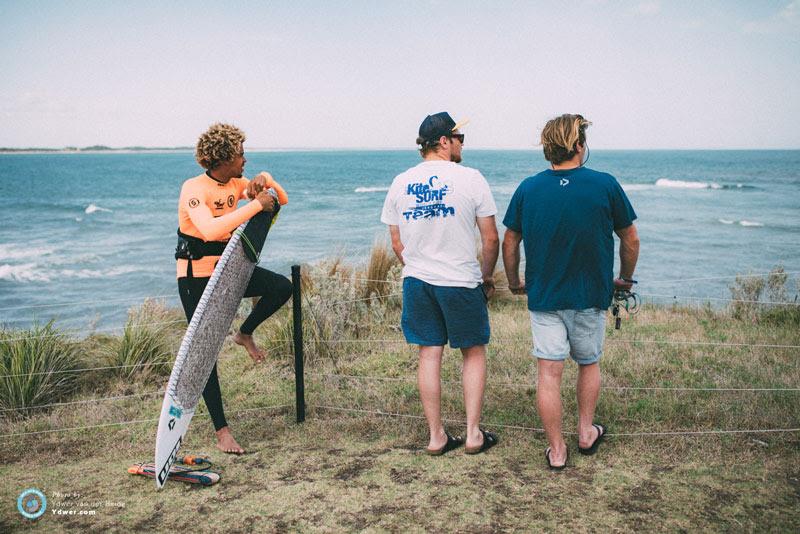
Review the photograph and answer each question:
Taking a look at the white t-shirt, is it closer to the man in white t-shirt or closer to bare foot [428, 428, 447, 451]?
the man in white t-shirt

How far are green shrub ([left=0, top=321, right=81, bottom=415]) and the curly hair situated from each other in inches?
112

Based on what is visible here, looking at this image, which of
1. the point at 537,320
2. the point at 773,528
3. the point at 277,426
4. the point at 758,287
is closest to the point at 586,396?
the point at 537,320

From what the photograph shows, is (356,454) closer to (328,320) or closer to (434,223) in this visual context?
(434,223)

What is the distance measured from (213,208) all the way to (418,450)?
6.29 ft

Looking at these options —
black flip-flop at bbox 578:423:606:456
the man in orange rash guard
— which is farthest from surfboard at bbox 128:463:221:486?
black flip-flop at bbox 578:423:606:456

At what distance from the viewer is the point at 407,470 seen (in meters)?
3.49

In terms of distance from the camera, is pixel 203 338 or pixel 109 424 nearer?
pixel 203 338

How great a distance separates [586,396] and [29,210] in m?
41.9

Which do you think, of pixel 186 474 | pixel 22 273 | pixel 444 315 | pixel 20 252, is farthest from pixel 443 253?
pixel 20 252

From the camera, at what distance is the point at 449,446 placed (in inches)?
147

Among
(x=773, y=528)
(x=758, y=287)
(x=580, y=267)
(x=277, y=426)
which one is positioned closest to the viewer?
(x=773, y=528)

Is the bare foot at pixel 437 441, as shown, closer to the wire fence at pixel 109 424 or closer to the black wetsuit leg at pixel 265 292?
the black wetsuit leg at pixel 265 292

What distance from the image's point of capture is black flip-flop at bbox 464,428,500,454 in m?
3.68

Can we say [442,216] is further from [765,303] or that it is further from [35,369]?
[765,303]
